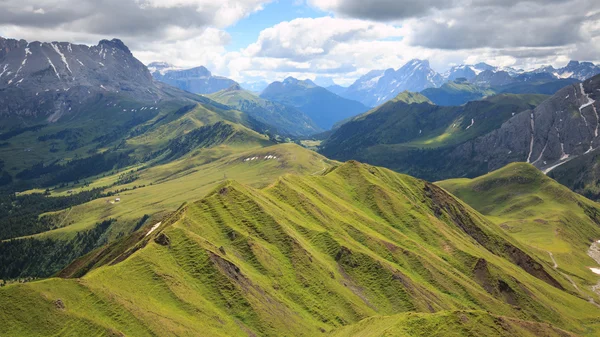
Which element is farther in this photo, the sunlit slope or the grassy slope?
the sunlit slope

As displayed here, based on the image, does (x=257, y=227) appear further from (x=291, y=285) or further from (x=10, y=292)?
(x=10, y=292)

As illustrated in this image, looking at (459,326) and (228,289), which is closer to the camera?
(459,326)

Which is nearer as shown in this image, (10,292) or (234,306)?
(10,292)

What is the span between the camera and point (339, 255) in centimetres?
19475

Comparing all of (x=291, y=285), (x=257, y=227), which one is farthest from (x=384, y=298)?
(x=257, y=227)

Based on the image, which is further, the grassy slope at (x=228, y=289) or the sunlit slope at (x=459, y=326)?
the sunlit slope at (x=459, y=326)

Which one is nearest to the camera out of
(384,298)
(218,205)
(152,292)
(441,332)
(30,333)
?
(30,333)

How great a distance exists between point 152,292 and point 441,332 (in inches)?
3094

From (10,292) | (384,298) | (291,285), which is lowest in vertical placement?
(384,298)

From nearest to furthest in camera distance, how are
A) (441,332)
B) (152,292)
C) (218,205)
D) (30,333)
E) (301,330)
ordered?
(30,333), (441,332), (152,292), (301,330), (218,205)

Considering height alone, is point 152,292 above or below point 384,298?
above

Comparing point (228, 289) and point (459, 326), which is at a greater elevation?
point (228, 289)

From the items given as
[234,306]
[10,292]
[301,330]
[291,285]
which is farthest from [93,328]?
[291,285]

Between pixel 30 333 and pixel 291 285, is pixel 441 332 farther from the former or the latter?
pixel 30 333
